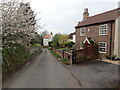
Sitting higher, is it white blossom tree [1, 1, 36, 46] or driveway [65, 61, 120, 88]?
white blossom tree [1, 1, 36, 46]

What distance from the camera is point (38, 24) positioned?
48.4 ft

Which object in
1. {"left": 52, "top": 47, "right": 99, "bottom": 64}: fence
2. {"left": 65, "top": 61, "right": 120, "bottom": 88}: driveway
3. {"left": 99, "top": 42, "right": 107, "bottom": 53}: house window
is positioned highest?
{"left": 99, "top": 42, "right": 107, "bottom": 53}: house window

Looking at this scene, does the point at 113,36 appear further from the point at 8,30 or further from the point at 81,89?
the point at 8,30

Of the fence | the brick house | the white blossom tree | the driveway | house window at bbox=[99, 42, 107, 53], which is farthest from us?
house window at bbox=[99, 42, 107, 53]

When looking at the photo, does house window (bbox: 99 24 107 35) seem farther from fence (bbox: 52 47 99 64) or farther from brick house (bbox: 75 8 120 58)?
fence (bbox: 52 47 99 64)

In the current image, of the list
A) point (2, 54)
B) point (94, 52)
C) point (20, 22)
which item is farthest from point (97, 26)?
point (2, 54)

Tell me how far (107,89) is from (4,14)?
30.6 feet

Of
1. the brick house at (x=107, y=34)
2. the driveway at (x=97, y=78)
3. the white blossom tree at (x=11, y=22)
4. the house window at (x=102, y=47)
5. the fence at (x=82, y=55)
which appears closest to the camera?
the driveway at (x=97, y=78)

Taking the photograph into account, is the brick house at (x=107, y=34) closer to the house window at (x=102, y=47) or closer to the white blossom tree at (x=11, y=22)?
the house window at (x=102, y=47)

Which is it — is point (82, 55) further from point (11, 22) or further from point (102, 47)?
point (11, 22)

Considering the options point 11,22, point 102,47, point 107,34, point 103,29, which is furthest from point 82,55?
point 11,22

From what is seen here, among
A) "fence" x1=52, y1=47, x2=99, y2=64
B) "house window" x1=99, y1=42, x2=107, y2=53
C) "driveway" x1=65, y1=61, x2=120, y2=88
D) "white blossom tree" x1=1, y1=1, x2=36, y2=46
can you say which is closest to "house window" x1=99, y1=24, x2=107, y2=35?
"house window" x1=99, y1=42, x2=107, y2=53

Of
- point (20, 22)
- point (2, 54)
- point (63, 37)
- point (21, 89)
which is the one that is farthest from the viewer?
point (63, 37)

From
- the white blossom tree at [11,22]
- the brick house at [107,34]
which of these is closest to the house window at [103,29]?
the brick house at [107,34]
